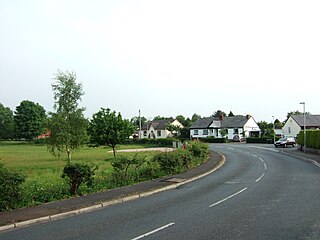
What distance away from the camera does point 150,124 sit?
125 meters

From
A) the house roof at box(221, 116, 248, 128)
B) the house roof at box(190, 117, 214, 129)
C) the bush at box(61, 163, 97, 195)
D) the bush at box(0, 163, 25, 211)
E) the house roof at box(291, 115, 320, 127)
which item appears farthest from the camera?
the house roof at box(190, 117, 214, 129)

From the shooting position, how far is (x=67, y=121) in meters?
39.8

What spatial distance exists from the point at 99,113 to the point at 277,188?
2624cm

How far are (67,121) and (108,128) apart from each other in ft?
16.0

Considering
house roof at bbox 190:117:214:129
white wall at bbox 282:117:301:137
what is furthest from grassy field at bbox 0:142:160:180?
house roof at bbox 190:117:214:129

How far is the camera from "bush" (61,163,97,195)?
14.0 meters

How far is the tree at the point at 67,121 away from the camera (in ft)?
126

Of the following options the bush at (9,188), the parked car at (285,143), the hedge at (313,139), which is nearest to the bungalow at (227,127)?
the parked car at (285,143)

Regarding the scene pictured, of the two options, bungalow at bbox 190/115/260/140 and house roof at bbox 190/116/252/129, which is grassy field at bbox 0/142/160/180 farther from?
house roof at bbox 190/116/252/129

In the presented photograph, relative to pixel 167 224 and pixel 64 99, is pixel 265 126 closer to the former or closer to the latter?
pixel 64 99

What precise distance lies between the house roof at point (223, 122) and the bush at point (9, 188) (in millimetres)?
86401

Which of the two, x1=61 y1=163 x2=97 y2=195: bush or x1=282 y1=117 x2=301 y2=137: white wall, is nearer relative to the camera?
x1=61 y1=163 x2=97 y2=195: bush

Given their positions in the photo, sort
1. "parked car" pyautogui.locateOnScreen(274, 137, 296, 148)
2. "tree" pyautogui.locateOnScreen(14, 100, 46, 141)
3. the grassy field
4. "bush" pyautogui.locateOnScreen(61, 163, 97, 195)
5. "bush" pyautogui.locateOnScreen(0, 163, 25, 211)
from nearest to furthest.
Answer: "bush" pyautogui.locateOnScreen(0, 163, 25, 211)
"bush" pyautogui.locateOnScreen(61, 163, 97, 195)
the grassy field
"parked car" pyautogui.locateOnScreen(274, 137, 296, 148)
"tree" pyautogui.locateOnScreen(14, 100, 46, 141)

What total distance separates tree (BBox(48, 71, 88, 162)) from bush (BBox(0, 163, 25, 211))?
76.1 ft
